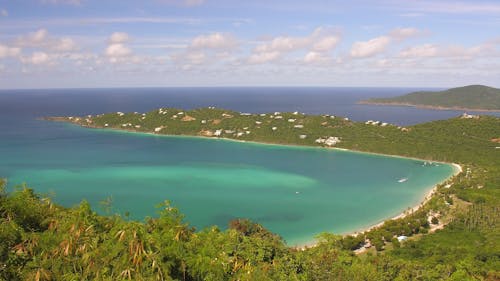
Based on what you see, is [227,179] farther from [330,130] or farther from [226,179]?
[330,130]

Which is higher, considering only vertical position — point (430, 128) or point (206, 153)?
point (430, 128)

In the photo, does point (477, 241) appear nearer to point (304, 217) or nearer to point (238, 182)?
point (304, 217)

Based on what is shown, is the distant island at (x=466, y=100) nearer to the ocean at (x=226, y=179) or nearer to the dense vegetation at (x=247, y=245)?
the dense vegetation at (x=247, y=245)

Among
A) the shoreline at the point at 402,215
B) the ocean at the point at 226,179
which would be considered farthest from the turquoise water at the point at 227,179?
the shoreline at the point at 402,215

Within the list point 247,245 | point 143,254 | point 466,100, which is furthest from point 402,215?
point 466,100

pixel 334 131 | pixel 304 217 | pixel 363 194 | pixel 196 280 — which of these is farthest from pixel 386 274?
pixel 334 131

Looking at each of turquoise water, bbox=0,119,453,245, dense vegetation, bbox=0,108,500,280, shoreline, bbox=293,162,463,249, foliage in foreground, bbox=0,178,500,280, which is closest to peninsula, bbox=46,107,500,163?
turquoise water, bbox=0,119,453,245
